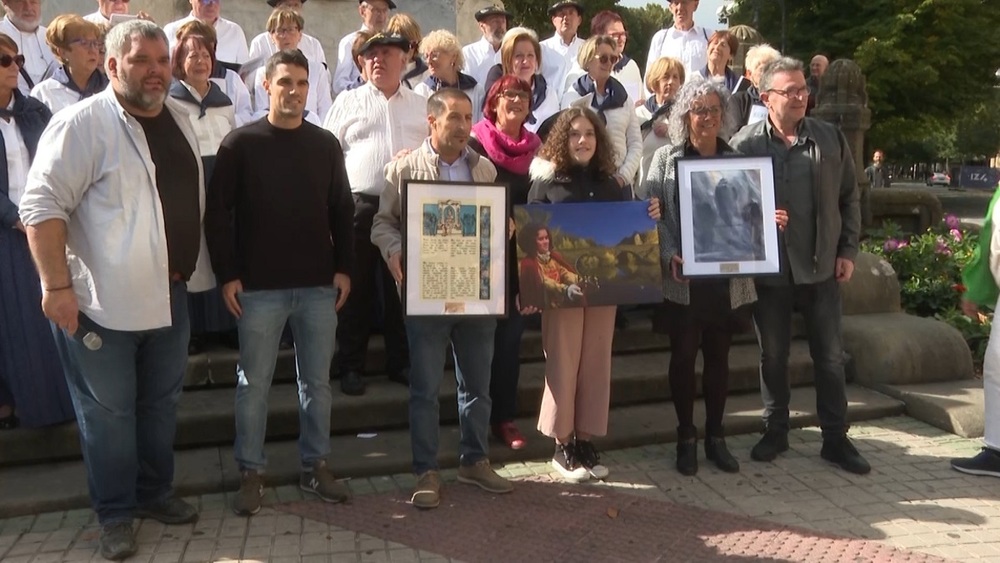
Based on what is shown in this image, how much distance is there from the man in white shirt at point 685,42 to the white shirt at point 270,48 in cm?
284

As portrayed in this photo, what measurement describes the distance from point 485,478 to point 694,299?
153cm

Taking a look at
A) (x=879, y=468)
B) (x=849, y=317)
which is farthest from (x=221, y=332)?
(x=849, y=317)

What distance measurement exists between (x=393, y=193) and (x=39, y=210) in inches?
64.9

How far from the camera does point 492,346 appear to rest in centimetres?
476

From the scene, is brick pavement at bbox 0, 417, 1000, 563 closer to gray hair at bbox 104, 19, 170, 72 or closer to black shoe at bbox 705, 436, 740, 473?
black shoe at bbox 705, 436, 740, 473

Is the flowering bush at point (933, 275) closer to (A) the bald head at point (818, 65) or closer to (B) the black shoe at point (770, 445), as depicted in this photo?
(A) the bald head at point (818, 65)

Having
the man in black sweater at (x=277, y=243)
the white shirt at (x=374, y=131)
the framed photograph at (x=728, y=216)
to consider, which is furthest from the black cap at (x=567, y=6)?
the man in black sweater at (x=277, y=243)

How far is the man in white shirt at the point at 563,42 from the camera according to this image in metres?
7.50

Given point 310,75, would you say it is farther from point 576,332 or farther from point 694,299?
point 694,299

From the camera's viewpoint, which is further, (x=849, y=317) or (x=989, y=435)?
(x=849, y=317)

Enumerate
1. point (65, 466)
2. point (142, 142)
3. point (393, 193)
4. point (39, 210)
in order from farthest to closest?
point (65, 466) < point (393, 193) < point (142, 142) < point (39, 210)

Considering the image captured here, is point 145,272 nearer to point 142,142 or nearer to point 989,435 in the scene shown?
point 142,142

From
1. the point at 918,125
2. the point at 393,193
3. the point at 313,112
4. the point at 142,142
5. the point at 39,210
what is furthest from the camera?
the point at 918,125

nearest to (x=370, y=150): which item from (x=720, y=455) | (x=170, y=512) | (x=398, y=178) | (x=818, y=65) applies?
(x=398, y=178)
